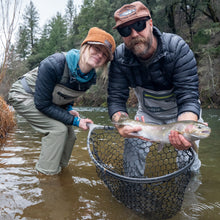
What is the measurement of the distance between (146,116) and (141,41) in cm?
110

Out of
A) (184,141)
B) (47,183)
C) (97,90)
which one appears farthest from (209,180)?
(97,90)

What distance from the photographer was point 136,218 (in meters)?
1.98

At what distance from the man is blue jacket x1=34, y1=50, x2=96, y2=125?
1.79 feet

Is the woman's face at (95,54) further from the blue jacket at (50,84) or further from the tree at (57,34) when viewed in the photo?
the tree at (57,34)

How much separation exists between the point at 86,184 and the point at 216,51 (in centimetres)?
1660

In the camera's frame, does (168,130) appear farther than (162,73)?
No

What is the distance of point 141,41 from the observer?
8.55 feet

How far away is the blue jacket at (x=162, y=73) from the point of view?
261 centimetres

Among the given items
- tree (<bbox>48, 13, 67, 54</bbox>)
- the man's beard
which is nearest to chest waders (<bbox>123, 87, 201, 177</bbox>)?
the man's beard

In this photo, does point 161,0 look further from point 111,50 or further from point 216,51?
point 111,50

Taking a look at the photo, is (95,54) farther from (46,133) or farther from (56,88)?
(46,133)

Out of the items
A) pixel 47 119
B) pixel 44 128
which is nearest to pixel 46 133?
pixel 44 128

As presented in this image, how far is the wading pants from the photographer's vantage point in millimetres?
2879

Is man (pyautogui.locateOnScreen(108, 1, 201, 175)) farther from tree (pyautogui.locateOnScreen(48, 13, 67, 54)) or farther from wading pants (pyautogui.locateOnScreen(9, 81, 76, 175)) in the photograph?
tree (pyautogui.locateOnScreen(48, 13, 67, 54))
